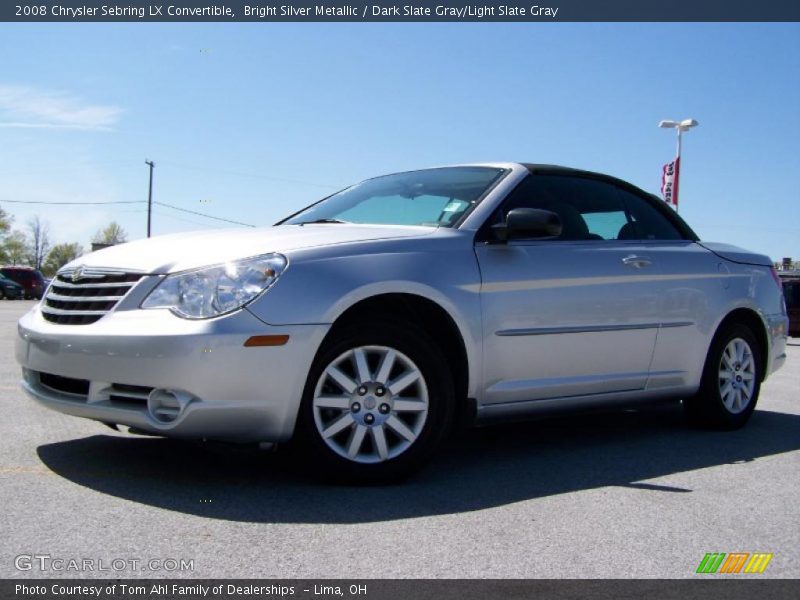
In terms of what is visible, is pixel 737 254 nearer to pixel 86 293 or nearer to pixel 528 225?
pixel 528 225

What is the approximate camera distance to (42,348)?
4152mm

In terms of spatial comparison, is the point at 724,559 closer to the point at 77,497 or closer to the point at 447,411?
the point at 447,411

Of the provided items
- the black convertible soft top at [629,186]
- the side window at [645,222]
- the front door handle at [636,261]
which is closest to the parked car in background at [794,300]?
the black convertible soft top at [629,186]

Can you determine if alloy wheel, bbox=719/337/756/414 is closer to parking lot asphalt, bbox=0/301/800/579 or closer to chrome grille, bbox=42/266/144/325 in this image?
parking lot asphalt, bbox=0/301/800/579

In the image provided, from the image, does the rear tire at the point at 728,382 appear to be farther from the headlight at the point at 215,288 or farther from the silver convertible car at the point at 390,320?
the headlight at the point at 215,288

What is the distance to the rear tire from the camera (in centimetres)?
584

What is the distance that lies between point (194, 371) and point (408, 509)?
1042mm

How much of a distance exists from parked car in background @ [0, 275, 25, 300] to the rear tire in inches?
1578

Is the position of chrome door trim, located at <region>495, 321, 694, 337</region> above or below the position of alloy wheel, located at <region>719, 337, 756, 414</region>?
above

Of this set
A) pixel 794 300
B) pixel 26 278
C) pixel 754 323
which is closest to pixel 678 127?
pixel 794 300

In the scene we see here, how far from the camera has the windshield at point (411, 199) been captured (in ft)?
16.0

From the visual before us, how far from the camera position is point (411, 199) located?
5160 millimetres

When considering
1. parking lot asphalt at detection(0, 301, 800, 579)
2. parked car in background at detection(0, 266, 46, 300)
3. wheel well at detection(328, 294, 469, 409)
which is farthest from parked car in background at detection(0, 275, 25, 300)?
wheel well at detection(328, 294, 469, 409)

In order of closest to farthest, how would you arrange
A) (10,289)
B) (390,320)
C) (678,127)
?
(390,320) → (678,127) → (10,289)
